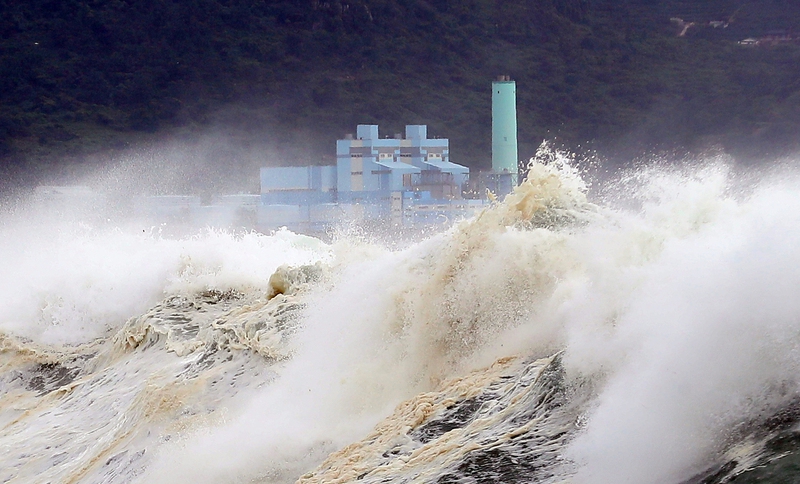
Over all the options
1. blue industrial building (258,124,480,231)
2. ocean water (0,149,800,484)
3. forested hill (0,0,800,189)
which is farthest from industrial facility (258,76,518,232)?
ocean water (0,149,800,484)

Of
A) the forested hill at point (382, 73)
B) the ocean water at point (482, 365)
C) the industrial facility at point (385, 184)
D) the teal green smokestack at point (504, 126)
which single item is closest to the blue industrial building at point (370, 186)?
the industrial facility at point (385, 184)

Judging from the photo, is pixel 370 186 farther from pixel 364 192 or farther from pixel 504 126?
pixel 504 126

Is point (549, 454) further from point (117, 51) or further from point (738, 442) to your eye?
point (117, 51)

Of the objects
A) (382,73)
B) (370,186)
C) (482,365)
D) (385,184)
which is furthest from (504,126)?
(482,365)

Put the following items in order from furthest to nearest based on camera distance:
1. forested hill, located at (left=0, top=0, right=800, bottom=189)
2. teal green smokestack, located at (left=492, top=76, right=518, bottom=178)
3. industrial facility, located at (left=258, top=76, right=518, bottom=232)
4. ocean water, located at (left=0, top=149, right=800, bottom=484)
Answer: forested hill, located at (left=0, top=0, right=800, bottom=189)
teal green smokestack, located at (left=492, top=76, right=518, bottom=178)
industrial facility, located at (left=258, top=76, right=518, bottom=232)
ocean water, located at (left=0, top=149, right=800, bottom=484)

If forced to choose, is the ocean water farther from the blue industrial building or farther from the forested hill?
the forested hill

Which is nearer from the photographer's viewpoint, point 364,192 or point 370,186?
point 364,192
